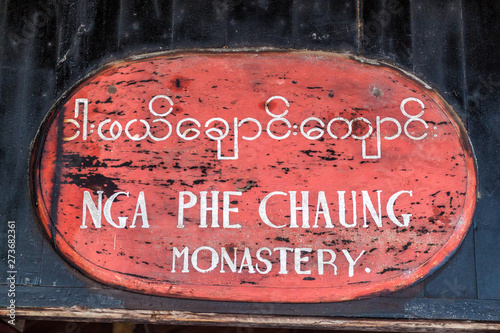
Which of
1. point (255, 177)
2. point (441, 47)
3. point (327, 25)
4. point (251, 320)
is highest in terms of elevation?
point (327, 25)

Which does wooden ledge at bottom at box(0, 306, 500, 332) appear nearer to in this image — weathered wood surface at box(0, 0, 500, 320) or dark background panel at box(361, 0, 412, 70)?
weathered wood surface at box(0, 0, 500, 320)

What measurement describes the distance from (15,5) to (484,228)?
228 centimetres

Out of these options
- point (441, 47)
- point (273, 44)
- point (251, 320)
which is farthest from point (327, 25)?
point (251, 320)

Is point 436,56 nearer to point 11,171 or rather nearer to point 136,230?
point 136,230

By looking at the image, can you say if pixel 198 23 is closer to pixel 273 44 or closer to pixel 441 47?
pixel 273 44

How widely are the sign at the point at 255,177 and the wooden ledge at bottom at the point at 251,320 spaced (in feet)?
0.33

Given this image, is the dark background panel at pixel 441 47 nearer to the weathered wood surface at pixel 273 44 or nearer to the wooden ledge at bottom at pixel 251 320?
the weathered wood surface at pixel 273 44

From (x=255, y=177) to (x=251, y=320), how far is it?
582mm

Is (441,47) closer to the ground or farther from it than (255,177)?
farther from it

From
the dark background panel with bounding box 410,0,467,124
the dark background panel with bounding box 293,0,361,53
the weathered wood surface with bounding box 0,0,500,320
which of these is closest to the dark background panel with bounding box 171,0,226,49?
the weathered wood surface with bounding box 0,0,500,320

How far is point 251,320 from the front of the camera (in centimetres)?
165

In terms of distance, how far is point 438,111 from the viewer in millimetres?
1686

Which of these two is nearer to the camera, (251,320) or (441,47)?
(251,320)

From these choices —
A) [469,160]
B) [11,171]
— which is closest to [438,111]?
[469,160]
